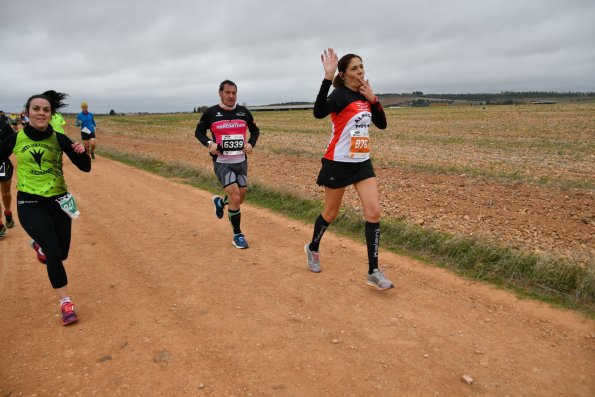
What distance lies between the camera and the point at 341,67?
4.46 m

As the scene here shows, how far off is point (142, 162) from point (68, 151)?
1186 centimetres

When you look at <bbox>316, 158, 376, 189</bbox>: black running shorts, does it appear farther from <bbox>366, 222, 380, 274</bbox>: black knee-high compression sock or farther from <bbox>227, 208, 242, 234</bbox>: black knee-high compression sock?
<bbox>227, 208, 242, 234</bbox>: black knee-high compression sock

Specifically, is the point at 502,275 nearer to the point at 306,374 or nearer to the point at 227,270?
the point at 306,374

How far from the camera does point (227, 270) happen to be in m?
5.22

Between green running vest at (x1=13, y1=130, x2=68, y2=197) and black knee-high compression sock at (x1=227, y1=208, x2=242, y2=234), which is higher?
green running vest at (x1=13, y1=130, x2=68, y2=197)

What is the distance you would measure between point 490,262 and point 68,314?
4801mm

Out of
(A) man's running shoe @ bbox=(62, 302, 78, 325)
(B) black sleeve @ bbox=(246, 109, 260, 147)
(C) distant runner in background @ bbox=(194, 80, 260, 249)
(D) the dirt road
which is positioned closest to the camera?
(D) the dirt road

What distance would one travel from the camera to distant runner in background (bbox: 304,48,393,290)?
4.38m

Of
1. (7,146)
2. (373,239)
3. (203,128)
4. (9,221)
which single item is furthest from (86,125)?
(373,239)

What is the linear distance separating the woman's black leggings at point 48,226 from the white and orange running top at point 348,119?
113 inches

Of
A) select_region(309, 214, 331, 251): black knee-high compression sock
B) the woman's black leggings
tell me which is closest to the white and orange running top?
select_region(309, 214, 331, 251): black knee-high compression sock

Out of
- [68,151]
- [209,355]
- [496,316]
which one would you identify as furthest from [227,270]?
[496,316]

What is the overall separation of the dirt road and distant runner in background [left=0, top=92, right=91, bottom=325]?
0.59 metres

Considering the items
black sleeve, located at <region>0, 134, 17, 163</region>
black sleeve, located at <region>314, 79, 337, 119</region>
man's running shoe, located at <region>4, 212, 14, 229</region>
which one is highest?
black sleeve, located at <region>314, 79, 337, 119</region>
